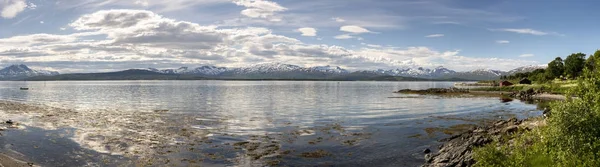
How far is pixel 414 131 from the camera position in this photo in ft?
169

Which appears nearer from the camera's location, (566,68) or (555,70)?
(566,68)

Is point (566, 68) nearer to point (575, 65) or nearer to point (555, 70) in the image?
point (575, 65)

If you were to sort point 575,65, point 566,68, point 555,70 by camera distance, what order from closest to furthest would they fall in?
point 575,65, point 566,68, point 555,70

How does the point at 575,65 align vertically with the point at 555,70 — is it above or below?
above

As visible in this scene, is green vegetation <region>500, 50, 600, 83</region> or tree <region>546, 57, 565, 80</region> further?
tree <region>546, 57, 565, 80</region>

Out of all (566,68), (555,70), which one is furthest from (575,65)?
(555,70)

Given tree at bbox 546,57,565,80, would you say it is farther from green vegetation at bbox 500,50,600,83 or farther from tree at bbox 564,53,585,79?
tree at bbox 564,53,585,79

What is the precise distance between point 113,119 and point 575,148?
62.1 metres

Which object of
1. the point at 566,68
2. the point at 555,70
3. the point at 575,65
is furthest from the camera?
the point at 555,70

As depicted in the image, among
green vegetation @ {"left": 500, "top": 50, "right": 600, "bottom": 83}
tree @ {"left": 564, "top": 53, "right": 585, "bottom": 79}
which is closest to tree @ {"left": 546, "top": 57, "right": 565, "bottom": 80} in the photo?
green vegetation @ {"left": 500, "top": 50, "right": 600, "bottom": 83}

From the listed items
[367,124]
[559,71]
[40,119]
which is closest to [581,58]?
[559,71]

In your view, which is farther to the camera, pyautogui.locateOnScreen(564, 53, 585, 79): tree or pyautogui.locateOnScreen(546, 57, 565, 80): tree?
pyautogui.locateOnScreen(546, 57, 565, 80): tree

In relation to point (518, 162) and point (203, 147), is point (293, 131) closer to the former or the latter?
point (203, 147)

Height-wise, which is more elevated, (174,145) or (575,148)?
(575,148)
